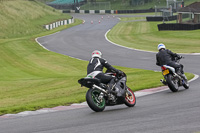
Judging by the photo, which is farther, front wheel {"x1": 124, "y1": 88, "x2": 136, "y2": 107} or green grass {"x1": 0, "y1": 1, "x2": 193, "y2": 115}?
green grass {"x1": 0, "y1": 1, "x2": 193, "y2": 115}

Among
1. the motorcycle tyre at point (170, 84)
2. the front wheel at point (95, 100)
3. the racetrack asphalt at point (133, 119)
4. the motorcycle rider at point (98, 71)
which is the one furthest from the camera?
the motorcycle tyre at point (170, 84)

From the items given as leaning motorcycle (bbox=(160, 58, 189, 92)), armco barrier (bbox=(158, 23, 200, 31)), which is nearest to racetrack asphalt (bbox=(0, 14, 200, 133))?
leaning motorcycle (bbox=(160, 58, 189, 92))

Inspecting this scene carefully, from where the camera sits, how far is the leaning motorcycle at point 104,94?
36.5ft

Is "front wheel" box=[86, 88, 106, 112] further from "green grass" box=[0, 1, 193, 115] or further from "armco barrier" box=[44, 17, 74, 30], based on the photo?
"armco barrier" box=[44, 17, 74, 30]

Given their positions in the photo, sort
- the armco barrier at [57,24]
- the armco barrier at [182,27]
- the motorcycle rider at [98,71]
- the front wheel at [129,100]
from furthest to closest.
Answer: the armco barrier at [57,24] < the armco barrier at [182,27] < the front wheel at [129,100] < the motorcycle rider at [98,71]

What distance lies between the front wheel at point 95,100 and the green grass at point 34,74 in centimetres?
225

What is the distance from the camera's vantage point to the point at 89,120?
10062mm

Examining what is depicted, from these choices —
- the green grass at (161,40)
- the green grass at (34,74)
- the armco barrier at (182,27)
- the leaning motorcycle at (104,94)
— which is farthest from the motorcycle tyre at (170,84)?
the armco barrier at (182,27)

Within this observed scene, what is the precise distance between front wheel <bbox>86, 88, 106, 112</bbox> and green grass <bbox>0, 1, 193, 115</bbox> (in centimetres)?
225

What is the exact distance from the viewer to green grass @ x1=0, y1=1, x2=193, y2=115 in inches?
609

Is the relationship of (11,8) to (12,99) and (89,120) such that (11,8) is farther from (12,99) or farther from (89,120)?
(89,120)

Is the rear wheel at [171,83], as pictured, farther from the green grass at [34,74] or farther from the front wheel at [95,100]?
the front wheel at [95,100]

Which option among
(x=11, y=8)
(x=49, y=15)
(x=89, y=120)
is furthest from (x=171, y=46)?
(x=49, y=15)

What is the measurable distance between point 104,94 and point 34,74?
17.3m
